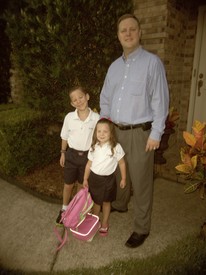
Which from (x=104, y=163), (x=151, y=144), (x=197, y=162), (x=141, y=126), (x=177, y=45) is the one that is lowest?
(x=197, y=162)

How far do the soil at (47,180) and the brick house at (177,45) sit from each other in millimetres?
1713

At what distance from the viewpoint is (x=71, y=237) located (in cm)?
326

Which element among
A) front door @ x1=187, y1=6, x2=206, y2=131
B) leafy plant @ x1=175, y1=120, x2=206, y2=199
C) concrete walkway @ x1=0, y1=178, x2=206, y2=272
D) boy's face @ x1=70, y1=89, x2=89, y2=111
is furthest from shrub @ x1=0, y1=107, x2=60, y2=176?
front door @ x1=187, y1=6, x2=206, y2=131

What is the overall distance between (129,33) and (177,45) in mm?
2591

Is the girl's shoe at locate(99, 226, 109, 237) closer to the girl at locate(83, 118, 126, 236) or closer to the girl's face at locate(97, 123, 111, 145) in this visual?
the girl at locate(83, 118, 126, 236)

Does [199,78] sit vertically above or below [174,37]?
below

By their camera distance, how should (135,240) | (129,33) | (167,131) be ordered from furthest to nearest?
1. (167,131)
2. (135,240)
3. (129,33)

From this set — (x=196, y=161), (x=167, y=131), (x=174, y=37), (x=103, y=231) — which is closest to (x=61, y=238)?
(x=103, y=231)

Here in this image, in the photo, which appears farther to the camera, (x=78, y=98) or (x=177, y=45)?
(x=177, y=45)

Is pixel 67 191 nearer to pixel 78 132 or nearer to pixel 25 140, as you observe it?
pixel 78 132

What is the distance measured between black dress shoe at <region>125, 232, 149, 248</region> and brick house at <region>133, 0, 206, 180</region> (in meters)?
1.69

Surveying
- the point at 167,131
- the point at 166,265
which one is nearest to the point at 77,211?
the point at 166,265

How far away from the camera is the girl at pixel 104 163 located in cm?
291

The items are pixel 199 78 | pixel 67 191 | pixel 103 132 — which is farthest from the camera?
pixel 199 78
